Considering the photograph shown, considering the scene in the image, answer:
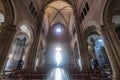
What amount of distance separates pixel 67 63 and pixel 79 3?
9.89 m

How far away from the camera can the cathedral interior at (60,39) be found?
6.93m

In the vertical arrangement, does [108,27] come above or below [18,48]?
below

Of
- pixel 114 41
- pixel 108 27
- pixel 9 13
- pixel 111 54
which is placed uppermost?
pixel 9 13

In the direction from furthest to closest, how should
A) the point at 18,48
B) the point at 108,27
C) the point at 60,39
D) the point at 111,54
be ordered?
the point at 60,39, the point at 18,48, the point at 108,27, the point at 111,54

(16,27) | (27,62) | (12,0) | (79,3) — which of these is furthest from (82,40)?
(12,0)

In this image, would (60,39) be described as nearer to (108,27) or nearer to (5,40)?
(108,27)

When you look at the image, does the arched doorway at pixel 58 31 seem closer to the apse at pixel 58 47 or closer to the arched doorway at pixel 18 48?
the apse at pixel 58 47

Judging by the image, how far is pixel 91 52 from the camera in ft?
51.8

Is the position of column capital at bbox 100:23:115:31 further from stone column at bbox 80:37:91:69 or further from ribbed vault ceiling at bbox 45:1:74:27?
ribbed vault ceiling at bbox 45:1:74:27

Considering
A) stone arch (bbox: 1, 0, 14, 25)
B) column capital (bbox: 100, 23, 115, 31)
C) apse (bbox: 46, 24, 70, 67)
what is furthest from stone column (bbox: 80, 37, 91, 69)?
stone arch (bbox: 1, 0, 14, 25)

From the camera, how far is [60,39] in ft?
65.6

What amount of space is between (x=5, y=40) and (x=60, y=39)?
44.2 feet

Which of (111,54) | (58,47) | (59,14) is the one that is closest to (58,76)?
(111,54)

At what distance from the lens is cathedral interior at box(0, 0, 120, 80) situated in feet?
22.7
